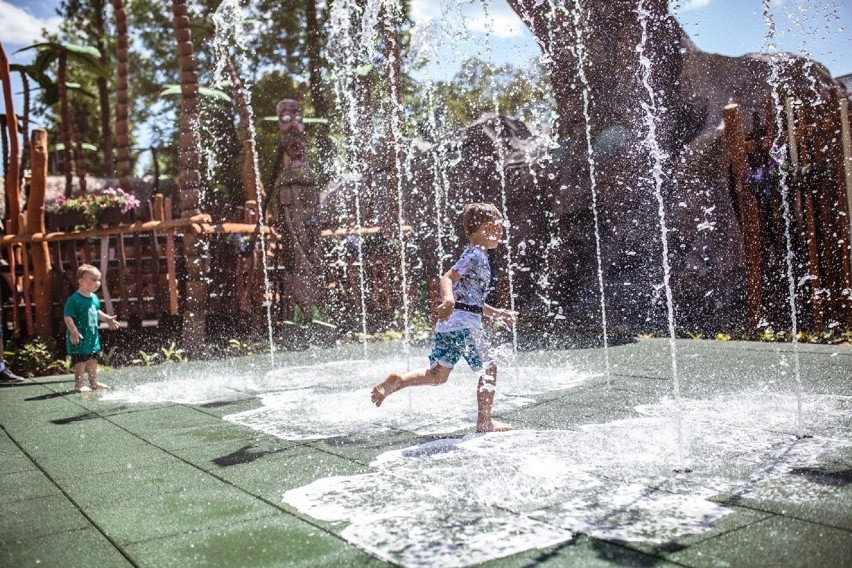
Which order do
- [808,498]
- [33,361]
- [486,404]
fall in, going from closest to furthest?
1. [808,498]
2. [486,404]
3. [33,361]

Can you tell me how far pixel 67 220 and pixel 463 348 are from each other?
8.10m

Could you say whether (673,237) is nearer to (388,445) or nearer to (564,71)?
(564,71)

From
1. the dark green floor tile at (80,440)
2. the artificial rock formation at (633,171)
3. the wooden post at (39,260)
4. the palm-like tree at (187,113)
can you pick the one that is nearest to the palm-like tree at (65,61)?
the wooden post at (39,260)

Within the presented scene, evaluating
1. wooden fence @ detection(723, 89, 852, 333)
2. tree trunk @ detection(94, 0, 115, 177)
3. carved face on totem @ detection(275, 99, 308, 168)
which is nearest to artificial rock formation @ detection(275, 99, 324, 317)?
carved face on totem @ detection(275, 99, 308, 168)

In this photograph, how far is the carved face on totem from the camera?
1086 centimetres

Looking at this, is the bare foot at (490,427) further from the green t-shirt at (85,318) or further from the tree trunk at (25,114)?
the tree trunk at (25,114)

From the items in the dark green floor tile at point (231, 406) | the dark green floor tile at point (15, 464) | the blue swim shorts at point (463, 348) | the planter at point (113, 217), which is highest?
the planter at point (113, 217)

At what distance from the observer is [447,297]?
4117 millimetres

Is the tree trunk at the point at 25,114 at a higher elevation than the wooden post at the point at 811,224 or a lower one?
higher

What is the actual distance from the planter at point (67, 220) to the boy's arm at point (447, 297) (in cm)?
787

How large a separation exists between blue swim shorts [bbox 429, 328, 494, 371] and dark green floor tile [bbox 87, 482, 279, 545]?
158 centimetres

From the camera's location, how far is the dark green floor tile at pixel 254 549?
95.5 inches

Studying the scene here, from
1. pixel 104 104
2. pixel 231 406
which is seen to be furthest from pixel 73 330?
pixel 104 104

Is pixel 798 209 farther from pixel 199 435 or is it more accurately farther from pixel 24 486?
pixel 24 486
